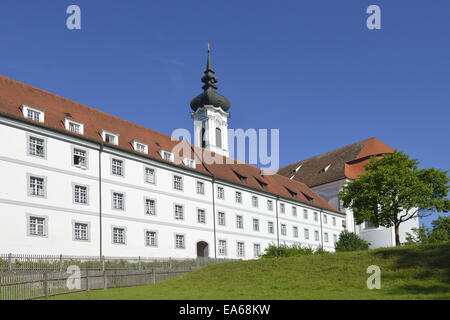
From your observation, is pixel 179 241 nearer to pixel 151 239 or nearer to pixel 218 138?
pixel 151 239

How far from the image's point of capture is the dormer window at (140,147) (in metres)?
39.3

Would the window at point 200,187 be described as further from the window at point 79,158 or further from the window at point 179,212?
the window at point 79,158

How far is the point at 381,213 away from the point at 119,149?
25935mm

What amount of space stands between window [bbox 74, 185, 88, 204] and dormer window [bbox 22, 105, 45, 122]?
5238mm

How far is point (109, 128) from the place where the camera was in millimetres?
39656


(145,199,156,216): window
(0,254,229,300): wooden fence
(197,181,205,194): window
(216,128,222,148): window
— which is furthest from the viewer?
(216,128,222,148): window

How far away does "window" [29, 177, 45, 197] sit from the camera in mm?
31047

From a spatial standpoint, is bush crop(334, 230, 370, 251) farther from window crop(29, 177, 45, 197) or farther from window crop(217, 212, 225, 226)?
window crop(29, 177, 45, 197)

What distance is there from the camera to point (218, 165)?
166ft

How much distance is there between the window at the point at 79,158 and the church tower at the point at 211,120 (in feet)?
114

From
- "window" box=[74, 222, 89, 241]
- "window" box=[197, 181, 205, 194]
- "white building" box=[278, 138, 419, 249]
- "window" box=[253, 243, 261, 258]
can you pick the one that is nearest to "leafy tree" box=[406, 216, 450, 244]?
"white building" box=[278, 138, 419, 249]

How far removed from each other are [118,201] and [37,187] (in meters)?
6.79
